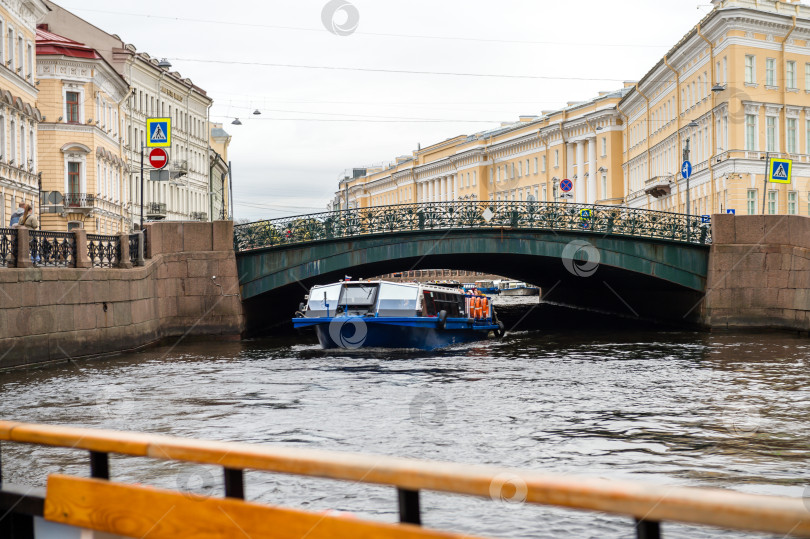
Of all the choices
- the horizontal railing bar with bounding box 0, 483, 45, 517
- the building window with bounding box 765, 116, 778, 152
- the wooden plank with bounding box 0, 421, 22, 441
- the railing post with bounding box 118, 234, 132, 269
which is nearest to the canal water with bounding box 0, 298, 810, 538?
the horizontal railing bar with bounding box 0, 483, 45, 517

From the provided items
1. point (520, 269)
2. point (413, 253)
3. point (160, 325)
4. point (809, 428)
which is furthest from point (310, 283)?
point (809, 428)

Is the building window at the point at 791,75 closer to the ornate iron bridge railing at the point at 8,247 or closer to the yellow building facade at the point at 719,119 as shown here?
the yellow building facade at the point at 719,119

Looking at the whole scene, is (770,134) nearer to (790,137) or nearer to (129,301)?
(790,137)

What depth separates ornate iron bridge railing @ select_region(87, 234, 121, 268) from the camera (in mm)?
21156

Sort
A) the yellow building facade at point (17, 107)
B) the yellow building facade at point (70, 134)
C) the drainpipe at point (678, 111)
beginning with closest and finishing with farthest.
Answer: the yellow building facade at point (17, 107), the yellow building facade at point (70, 134), the drainpipe at point (678, 111)

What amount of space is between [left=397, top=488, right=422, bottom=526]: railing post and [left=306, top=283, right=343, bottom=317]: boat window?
70.7 feet

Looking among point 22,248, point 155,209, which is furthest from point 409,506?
point 155,209

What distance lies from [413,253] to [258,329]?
202 inches

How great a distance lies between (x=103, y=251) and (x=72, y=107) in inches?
925

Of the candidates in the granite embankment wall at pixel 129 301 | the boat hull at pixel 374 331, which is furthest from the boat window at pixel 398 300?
the granite embankment wall at pixel 129 301

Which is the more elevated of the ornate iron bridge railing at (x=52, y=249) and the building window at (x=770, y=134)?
the building window at (x=770, y=134)

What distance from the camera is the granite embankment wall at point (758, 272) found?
1038 inches

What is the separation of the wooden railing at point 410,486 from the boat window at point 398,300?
20.2m

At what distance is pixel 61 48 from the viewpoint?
42062mm
